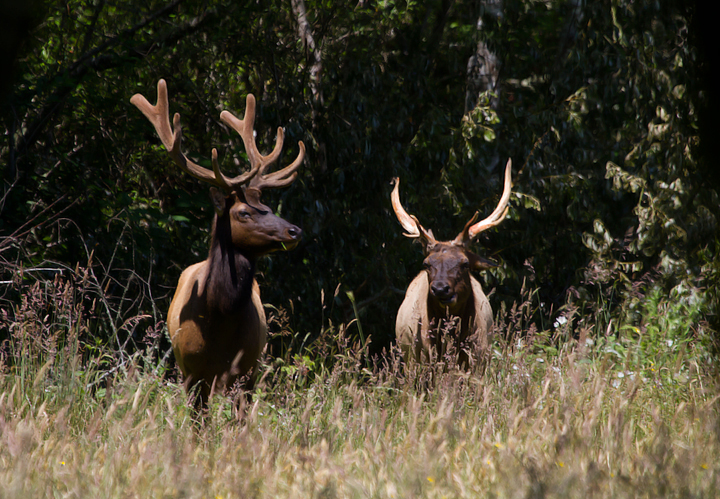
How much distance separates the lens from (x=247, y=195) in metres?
5.32

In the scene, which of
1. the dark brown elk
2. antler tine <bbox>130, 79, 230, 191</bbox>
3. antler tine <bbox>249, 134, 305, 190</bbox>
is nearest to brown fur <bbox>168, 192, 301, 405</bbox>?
antler tine <bbox>130, 79, 230, 191</bbox>

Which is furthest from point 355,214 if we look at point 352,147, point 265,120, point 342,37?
point 342,37

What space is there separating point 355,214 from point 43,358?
4.62 metres

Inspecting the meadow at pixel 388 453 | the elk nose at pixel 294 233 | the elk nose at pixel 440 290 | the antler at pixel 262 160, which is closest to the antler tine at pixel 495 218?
the elk nose at pixel 440 290

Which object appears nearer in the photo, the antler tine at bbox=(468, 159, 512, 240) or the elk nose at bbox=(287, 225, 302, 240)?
the elk nose at bbox=(287, 225, 302, 240)

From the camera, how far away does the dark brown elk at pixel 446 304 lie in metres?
5.77

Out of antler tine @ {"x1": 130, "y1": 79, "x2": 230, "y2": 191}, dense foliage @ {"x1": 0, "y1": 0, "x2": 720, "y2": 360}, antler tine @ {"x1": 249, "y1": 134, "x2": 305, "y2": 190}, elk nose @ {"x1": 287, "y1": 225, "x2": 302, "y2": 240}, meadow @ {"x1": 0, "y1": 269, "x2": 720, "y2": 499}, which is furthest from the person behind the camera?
dense foliage @ {"x1": 0, "y1": 0, "x2": 720, "y2": 360}

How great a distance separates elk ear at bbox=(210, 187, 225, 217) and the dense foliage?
1919mm

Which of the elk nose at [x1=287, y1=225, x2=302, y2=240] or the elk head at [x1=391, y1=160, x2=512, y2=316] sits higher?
the elk nose at [x1=287, y1=225, x2=302, y2=240]

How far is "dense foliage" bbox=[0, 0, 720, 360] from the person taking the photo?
731 cm

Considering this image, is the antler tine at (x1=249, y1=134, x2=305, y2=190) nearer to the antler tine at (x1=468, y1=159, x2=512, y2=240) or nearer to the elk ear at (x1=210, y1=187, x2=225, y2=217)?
the elk ear at (x1=210, y1=187, x2=225, y2=217)

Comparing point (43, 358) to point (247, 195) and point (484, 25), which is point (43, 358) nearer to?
point (247, 195)

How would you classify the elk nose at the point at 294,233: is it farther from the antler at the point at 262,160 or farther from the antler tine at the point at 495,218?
the antler tine at the point at 495,218

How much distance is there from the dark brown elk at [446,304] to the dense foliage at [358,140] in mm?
1320
